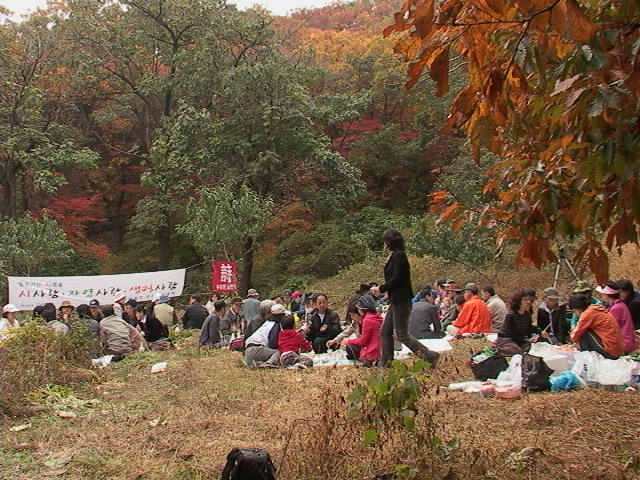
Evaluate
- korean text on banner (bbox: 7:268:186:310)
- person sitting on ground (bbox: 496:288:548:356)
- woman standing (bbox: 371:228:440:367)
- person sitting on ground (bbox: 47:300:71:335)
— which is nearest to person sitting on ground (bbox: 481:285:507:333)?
person sitting on ground (bbox: 496:288:548:356)

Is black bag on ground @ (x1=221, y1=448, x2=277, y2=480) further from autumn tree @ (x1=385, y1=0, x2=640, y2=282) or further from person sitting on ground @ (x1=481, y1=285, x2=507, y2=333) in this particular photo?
person sitting on ground @ (x1=481, y1=285, x2=507, y2=333)

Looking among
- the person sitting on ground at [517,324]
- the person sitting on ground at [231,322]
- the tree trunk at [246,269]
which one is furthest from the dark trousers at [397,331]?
the tree trunk at [246,269]

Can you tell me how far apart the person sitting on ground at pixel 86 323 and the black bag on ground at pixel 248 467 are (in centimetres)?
516

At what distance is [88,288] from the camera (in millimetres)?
16062

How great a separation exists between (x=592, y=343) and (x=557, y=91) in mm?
4269

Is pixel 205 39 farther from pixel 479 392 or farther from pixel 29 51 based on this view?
pixel 479 392

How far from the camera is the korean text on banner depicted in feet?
49.8

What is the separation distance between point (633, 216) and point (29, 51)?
20.3 metres

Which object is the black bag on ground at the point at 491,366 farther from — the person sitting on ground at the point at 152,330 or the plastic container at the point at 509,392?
the person sitting on ground at the point at 152,330

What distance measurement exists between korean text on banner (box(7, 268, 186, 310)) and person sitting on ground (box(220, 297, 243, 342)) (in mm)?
5572

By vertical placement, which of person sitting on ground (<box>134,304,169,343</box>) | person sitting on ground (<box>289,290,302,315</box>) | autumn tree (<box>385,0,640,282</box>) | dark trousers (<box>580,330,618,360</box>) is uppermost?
autumn tree (<box>385,0,640,282</box>)

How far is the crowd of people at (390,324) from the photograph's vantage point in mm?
6363

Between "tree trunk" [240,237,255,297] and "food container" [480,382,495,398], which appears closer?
"food container" [480,382,495,398]

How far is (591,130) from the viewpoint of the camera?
9.12ft
